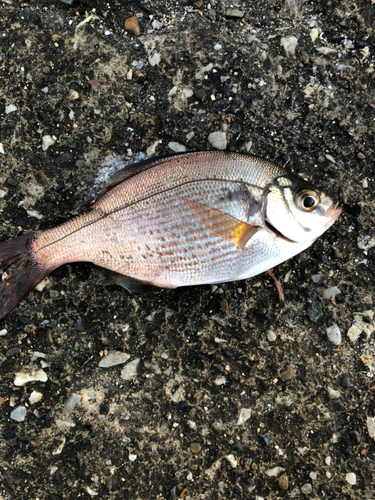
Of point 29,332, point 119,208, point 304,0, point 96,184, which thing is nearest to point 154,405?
point 29,332

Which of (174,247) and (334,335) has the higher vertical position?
(174,247)

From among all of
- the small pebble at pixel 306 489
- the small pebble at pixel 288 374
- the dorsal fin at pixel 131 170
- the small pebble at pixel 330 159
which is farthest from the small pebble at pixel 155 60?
the small pebble at pixel 306 489

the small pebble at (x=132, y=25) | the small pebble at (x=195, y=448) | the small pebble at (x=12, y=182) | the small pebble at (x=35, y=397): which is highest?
the small pebble at (x=132, y=25)

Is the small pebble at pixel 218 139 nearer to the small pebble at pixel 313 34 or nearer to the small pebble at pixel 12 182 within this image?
the small pebble at pixel 313 34

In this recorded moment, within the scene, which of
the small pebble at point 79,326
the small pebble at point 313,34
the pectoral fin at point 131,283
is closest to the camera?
the pectoral fin at point 131,283

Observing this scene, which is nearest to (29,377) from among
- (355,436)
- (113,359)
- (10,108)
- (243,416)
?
(113,359)

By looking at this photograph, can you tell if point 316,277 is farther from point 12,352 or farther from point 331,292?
point 12,352

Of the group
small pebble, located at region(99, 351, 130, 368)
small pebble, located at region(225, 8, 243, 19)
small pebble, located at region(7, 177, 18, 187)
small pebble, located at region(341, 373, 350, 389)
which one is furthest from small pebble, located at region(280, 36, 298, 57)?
small pebble, located at region(99, 351, 130, 368)
